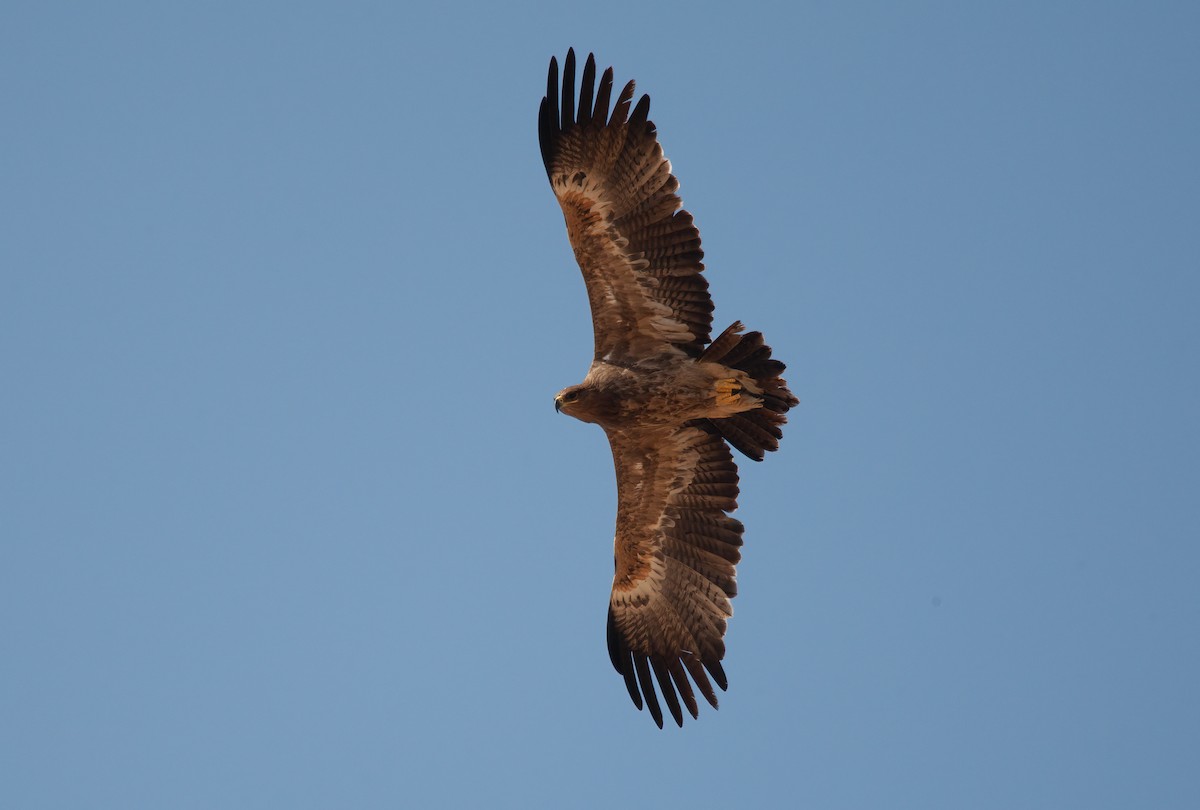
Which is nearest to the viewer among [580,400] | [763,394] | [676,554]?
[763,394]

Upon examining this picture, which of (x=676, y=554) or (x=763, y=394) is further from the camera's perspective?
(x=676, y=554)

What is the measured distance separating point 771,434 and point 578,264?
1832 millimetres

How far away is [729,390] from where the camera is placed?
9625mm

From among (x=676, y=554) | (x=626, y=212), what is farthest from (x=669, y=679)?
(x=626, y=212)

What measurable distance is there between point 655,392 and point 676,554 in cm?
142

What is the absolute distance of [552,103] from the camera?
976 cm

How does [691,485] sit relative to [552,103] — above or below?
below

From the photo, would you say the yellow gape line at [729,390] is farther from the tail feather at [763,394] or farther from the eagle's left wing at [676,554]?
the eagle's left wing at [676,554]

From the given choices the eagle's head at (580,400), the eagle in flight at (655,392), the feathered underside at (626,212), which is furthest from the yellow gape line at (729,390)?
the eagle's head at (580,400)

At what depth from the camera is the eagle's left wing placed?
10.3 m

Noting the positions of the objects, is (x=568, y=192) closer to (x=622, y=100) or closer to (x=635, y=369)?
(x=622, y=100)

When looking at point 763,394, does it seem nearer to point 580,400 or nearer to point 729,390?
point 729,390

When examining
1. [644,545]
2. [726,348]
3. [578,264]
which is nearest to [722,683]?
[644,545]

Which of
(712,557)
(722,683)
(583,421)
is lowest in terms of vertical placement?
(722,683)
